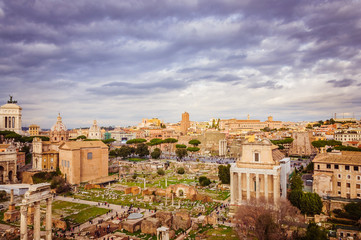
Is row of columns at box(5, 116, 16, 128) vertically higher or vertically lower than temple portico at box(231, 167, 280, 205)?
higher

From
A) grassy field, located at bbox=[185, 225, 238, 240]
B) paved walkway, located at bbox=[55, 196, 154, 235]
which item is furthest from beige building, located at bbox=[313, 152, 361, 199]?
paved walkway, located at bbox=[55, 196, 154, 235]

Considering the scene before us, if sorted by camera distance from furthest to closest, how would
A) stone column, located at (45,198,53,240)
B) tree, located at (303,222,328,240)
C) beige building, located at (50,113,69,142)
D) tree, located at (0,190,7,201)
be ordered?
beige building, located at (50,113,69,142) → tree, located at (0,190,7,201) → stone column, located at (45,198,53,240) → tree, located at (303,222,328,240)

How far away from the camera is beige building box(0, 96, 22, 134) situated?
81.4m

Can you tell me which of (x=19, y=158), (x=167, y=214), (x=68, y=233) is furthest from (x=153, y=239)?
(x=19, y=158)

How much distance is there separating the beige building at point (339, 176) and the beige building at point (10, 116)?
84509 millimetres

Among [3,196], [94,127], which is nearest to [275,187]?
[3,196]

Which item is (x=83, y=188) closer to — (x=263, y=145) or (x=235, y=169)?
(x=235, y=169)

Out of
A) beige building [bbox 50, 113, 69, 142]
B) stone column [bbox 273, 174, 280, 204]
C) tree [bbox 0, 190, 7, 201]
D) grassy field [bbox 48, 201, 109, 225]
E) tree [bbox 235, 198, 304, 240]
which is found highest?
beige building [bbox 50, 113, 69, 142]

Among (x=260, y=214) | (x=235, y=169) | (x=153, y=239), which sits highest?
(x=235, y=169)

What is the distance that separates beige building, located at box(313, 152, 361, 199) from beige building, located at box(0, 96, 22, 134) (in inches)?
3327

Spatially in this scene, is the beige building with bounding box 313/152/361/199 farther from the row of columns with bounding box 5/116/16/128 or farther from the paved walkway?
the row of columns with bounding box 5/116/16/128

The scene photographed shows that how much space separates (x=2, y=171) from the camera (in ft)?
168

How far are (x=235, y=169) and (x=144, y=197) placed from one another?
15.0 m

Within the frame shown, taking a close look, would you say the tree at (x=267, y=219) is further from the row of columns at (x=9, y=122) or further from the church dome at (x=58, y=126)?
→ the row of columns at (x=9, y=122)
